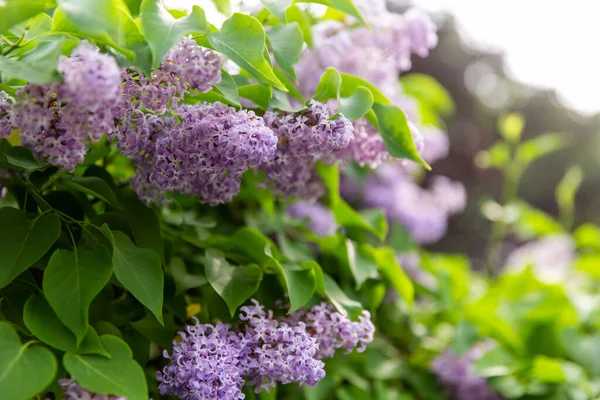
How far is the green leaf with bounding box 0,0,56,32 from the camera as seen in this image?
0.60 metres

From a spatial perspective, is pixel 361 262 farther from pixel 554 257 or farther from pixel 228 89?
pixel 554 257

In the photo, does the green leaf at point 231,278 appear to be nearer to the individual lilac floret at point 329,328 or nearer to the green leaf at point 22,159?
the individual lilac floret at point 329,328

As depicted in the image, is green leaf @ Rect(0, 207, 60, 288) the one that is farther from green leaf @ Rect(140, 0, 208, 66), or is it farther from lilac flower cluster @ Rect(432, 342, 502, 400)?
lilac flower cluster @ Rect(432, 342, 502, 400)

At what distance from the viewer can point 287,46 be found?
78cm

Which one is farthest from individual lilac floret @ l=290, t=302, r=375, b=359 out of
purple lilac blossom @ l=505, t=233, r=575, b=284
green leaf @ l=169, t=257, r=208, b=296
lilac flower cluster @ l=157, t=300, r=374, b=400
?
purple lilac blossom @ l=505, t=233, r=575, b=284

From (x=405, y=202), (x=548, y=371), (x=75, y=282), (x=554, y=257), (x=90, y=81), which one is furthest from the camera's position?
(x=554, y=257)

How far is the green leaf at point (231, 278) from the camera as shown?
0.79 metres

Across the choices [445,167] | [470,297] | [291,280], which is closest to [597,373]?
[470,297]

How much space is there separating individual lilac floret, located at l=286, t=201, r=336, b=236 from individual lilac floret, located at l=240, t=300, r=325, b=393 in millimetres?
678

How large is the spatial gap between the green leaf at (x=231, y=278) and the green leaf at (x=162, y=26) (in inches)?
12.5

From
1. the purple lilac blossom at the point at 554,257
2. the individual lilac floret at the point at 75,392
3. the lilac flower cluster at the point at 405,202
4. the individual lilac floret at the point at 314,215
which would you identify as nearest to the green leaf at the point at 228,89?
the individual lilac floret at the point at 75,392

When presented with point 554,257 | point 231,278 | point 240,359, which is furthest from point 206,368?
point 554,257

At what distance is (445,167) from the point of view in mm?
3203

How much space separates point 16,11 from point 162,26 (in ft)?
0.46
